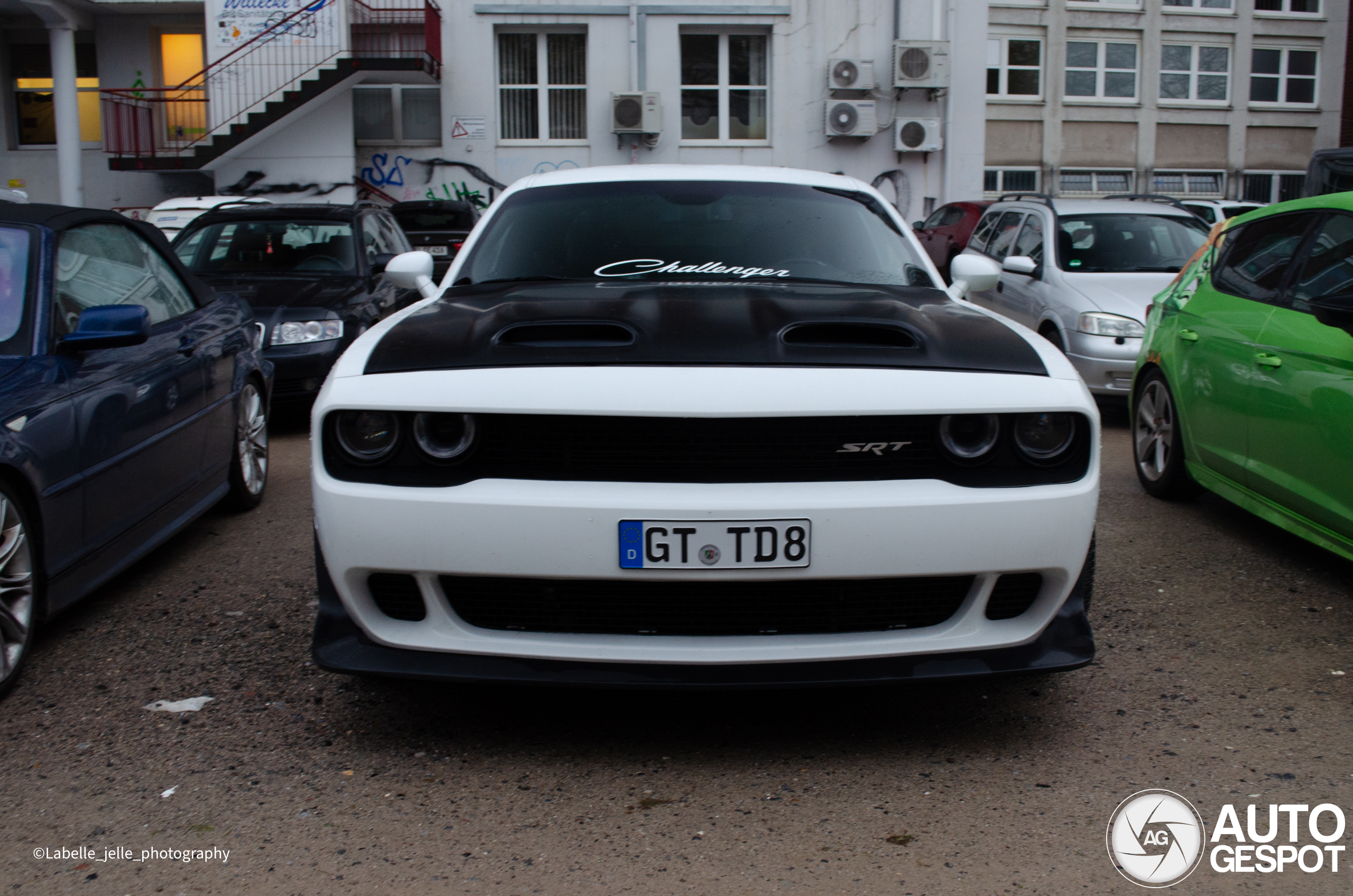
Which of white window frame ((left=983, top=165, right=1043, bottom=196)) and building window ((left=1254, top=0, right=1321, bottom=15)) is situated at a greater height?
building window ((left=1254, top=0, right=1321, bottom=15))

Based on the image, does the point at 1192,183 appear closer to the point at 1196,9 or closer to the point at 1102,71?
the point at 1102,71

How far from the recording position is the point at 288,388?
8.08 m

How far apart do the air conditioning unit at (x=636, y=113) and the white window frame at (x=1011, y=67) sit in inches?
671

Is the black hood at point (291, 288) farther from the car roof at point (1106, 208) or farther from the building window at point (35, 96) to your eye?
the building window at point (35, 96)

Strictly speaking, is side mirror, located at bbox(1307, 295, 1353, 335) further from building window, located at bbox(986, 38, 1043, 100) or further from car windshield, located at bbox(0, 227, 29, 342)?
building window, located at bbox(986, 38, 1043, 100)

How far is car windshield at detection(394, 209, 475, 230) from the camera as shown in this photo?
15062mm

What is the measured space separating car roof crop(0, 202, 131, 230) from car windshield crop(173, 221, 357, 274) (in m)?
4.39

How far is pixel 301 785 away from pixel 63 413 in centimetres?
159

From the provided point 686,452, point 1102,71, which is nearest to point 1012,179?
point 1102,71

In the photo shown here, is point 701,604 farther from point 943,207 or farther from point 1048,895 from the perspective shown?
point 943,207

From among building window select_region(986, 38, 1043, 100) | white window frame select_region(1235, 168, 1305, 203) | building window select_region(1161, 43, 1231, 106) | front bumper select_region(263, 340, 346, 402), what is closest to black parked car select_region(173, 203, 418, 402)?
front bumper select_region(263, 340, 346, 402)

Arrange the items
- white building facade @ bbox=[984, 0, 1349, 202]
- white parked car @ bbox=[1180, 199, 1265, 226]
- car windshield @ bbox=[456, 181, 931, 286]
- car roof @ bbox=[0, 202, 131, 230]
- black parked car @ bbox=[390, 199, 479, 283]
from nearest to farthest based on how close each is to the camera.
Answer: car windshield @ bbox=[456, 181, 931, 286]
car roof @ bbox=[0, 202, 131, 230]
black parked car @ bbox=[390, 199, 479, 283]
white parked car @ bbox=[1180, 199, 1265, 226]
white building facade @ bbox=[984, 0, 1349, 202]

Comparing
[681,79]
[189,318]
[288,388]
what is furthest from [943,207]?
[189,318]

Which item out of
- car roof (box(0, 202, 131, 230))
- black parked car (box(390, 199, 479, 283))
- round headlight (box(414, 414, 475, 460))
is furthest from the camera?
black parked car (box(390, 199, 479, 283))
